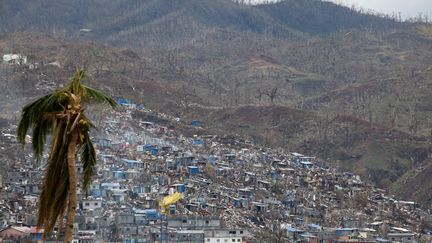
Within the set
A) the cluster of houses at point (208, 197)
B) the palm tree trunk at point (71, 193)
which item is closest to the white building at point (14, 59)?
the cluster of houses at point (208, 197)

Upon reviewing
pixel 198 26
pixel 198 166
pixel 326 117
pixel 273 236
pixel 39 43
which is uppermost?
pixel 198 26

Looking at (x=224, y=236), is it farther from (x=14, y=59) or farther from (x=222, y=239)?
(x=14, y=59)

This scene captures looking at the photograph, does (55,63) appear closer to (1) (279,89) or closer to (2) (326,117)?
(2) (326,117)

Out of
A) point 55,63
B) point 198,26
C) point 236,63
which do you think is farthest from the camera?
point 198,26

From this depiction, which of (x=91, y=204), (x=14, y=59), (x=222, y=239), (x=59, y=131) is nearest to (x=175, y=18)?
(x=14, y=59)

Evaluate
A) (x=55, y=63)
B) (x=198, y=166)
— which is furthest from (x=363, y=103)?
(x=198, y=166)

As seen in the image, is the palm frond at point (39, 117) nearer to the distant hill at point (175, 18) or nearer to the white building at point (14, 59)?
the white building at point (14, 59)

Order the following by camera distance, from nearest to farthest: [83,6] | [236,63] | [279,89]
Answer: [279,89] → [236,63] → [83,6]
